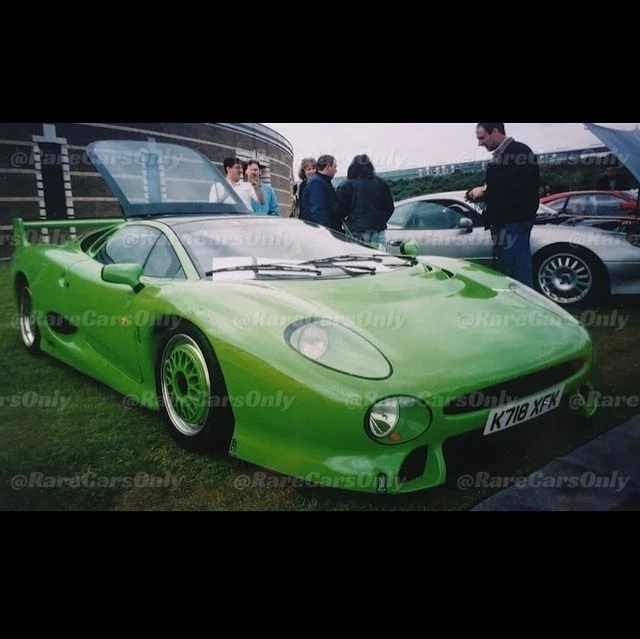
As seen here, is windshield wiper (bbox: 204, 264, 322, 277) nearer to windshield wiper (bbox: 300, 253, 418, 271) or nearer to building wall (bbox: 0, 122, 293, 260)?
windshield wiper (bbox: 300, 253, 418, 271)

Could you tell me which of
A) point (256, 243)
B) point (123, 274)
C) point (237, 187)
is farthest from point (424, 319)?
point (237, 187)

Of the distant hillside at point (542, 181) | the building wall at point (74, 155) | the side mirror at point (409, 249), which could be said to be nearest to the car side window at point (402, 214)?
the distant hillside at point (542, 181)

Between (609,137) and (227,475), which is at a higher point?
(609,137)

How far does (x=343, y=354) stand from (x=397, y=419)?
294mm

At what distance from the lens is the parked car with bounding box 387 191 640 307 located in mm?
3104

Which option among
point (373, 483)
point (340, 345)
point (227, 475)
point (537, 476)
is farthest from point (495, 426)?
point (227, 475)

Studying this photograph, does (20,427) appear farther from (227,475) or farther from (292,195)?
(292,195)

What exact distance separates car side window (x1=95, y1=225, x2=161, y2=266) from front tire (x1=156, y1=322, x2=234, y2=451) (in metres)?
0.60

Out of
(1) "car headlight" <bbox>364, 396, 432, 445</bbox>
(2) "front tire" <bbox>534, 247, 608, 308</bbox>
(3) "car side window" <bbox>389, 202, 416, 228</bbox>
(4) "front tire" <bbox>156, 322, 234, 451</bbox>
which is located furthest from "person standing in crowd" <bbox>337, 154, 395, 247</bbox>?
(1) "car headlight" <bbox>364, 396, 432, 445</bbox>

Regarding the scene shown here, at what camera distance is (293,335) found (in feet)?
6.52

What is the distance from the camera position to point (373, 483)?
6.26ft

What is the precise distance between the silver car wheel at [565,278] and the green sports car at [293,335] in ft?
2.48

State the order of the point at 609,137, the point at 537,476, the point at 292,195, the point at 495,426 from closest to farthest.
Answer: the point at 495,426, the point at 537,476, the point at 609,137, the point at 292,195

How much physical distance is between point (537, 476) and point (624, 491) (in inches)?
17.7
